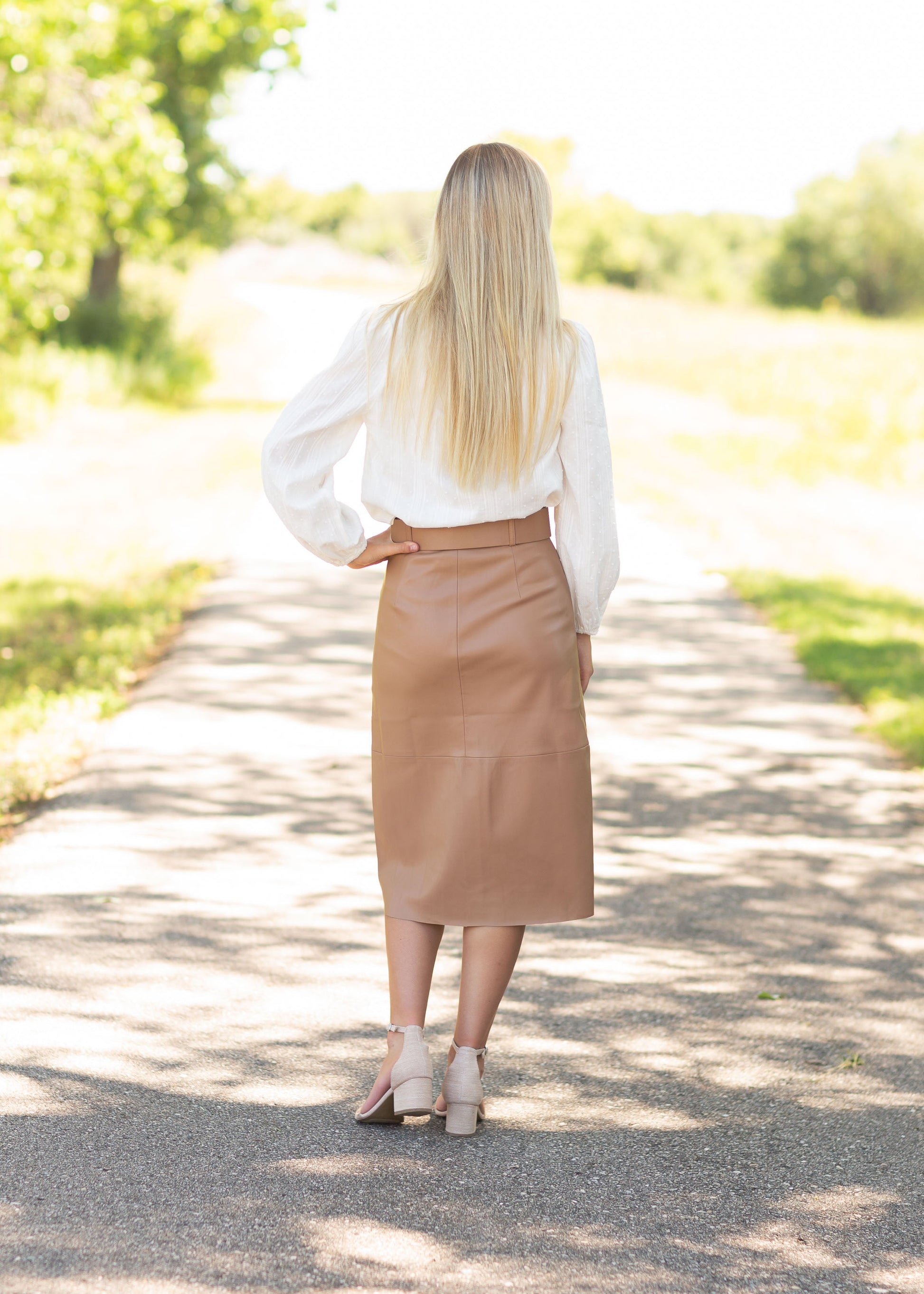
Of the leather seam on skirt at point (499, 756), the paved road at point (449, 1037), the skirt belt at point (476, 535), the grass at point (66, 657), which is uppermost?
the skirt belt at point (476, 535)

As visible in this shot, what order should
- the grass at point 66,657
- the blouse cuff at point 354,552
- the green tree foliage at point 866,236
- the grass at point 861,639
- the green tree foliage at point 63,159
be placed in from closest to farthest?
the blouse cuff at point 354,552 → the grass at point 66,657 → the grass at point 861,639 → the green tree foliage at point 63,159 → the green tree foliage at point 866,236

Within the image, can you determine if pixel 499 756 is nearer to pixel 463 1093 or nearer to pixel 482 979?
pixel 482 979

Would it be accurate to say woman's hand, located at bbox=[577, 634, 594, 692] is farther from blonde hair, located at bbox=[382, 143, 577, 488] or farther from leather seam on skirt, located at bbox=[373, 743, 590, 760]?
blonde hair, located at bbox=[382, 143, 577, 488]

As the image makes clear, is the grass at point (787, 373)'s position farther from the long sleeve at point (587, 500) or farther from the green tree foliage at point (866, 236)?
the green tree foliage at point (866, 236)

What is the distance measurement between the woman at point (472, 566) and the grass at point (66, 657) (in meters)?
2.80

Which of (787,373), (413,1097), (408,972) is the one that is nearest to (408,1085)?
(413,1097)

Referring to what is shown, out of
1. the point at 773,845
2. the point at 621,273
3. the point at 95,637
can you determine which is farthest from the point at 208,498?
the point at 621,273

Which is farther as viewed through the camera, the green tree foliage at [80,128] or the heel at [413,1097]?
the green tree foliage at [80,128]

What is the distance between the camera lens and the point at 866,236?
62.9 metres

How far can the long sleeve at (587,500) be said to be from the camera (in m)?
3.19

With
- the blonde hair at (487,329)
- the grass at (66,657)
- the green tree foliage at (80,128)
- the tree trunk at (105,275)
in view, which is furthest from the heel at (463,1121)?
the tree trunk at (105,275)

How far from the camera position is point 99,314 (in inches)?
956

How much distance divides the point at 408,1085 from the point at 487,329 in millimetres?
1701

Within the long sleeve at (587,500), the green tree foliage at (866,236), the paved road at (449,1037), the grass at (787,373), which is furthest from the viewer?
the green tree foliage at (866,236)
